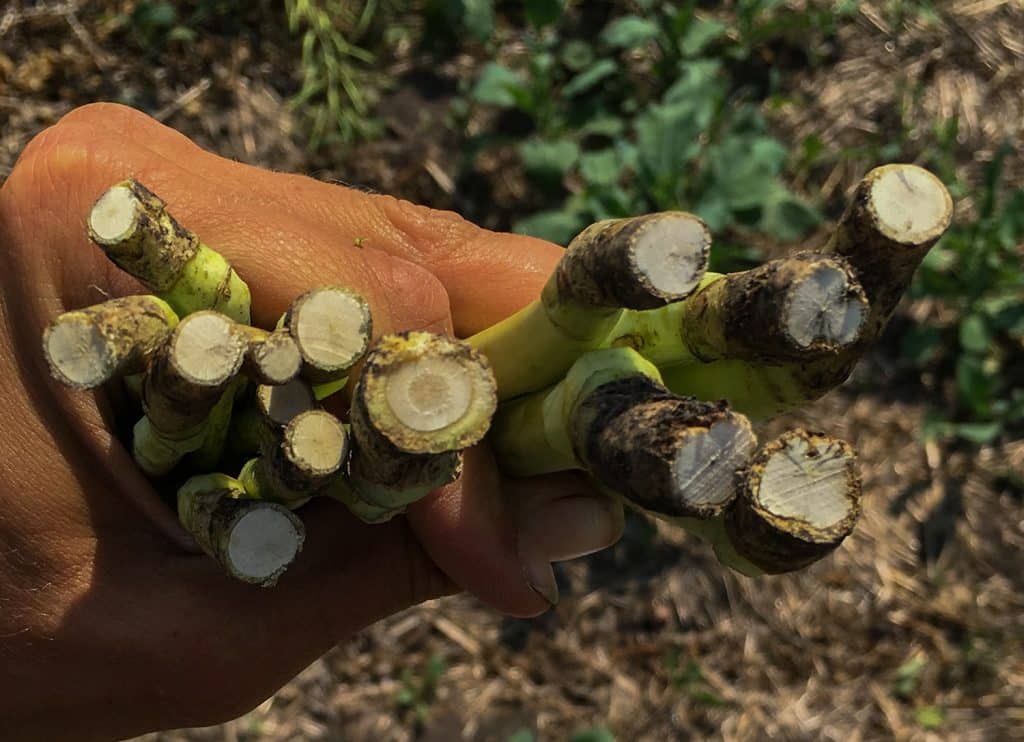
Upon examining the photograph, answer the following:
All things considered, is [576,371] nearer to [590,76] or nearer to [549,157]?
[549,157]

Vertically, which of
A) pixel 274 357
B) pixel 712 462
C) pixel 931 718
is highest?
pixel 274 357

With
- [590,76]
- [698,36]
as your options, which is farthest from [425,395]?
[698,36]

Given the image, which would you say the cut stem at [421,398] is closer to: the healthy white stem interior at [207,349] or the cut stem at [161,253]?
the healthy white stem interior at [207,349]

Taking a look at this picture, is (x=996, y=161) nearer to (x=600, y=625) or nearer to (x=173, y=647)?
(x=600, y=625)

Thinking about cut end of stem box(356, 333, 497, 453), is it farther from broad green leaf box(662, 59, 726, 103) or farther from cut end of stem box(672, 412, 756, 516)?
broad green leaf box(662, 59, 726, 103)

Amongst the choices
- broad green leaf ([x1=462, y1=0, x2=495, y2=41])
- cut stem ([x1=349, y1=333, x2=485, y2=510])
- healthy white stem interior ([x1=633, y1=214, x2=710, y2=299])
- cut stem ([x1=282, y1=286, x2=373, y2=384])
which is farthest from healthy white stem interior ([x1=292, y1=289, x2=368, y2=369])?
broad green leaf ([x1=462, y1=0, x2=495, y2=41])

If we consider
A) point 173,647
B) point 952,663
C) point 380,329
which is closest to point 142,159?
point 380,329
